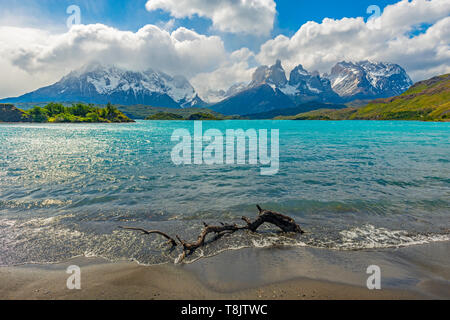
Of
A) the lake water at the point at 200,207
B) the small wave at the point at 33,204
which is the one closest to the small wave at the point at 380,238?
the lake water at the point at 200,207

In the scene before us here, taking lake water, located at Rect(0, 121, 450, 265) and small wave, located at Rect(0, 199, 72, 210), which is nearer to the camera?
lake water, located at Rect(0, 121, 450, 265)

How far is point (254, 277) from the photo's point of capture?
1035 cm

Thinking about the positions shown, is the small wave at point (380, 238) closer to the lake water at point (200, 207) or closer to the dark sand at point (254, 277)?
the lake water at point (200, 207)

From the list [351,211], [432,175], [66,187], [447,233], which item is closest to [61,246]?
[66,187]

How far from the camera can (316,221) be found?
667 inches

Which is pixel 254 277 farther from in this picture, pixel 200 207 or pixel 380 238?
pixel 200 207

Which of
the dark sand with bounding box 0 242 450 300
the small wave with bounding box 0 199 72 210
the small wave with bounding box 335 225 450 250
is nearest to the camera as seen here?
the dark sand with bounding box 0 242 450 300

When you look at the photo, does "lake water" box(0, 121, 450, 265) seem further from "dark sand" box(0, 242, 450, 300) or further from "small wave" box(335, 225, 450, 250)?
"dark sand" box(0, 242, 450, 300)

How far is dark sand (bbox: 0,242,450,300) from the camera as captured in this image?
9.23 metres

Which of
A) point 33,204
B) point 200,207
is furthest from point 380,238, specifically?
point 33,204

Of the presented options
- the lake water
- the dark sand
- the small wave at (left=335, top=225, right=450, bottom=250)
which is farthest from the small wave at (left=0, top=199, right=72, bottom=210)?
the small wave at (left=335, top=225, right=450, bottom=250)

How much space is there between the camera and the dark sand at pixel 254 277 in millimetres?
9234

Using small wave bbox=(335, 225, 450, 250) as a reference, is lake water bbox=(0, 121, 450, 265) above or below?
above

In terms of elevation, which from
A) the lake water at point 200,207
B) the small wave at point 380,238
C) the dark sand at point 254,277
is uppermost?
the lake water at point 200,207
